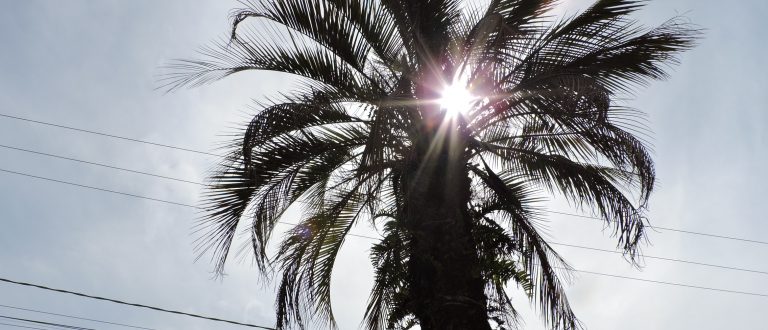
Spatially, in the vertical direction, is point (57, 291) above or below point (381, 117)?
below

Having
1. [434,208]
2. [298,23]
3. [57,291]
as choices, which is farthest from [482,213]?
[57,291]

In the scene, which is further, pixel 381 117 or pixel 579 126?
pixel 579 126

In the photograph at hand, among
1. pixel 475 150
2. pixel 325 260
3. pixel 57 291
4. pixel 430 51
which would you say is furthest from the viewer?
pixel 57 291

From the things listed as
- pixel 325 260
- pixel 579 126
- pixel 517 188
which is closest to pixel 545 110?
pixel 579 126

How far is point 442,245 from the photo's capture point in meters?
6.43

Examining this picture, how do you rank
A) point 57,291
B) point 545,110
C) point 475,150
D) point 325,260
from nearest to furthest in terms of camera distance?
1. point 545,110
2. point 475,150
3. point 325,260
4. point 57,291

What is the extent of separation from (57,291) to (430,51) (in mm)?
6751

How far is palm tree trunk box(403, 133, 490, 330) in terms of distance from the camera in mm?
6059

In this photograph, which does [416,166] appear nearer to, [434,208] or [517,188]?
[434,208]

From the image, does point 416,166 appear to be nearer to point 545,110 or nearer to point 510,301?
point 545,110

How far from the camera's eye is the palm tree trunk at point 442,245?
19.9ft

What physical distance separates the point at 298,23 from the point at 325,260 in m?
3.21

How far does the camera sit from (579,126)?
22.3 ft

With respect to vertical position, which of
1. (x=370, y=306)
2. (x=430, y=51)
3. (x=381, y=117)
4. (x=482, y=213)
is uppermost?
(x=430, y=51)
